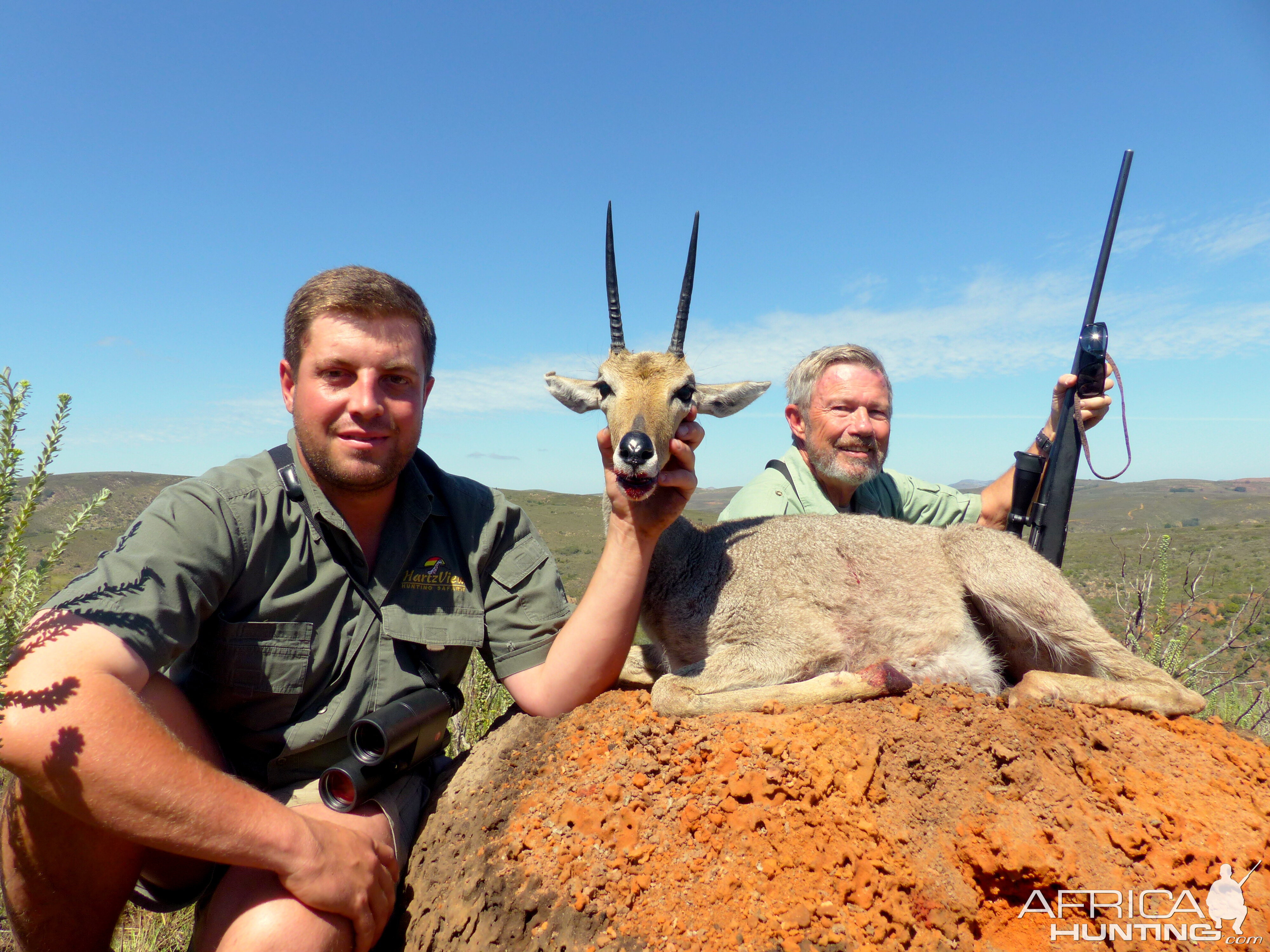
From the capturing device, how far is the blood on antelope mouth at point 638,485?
4.43 meters

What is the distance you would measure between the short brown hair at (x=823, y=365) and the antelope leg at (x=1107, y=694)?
3.45 meters

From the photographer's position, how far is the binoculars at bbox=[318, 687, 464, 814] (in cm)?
387

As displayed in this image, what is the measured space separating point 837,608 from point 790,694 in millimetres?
1039

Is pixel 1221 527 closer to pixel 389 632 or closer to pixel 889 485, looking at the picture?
pixel 889 485

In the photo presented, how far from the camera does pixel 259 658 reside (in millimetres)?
3842

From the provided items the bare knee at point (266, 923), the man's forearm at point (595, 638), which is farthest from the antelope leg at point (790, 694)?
the bare knee at point (266, 923)

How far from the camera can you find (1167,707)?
15.2ft

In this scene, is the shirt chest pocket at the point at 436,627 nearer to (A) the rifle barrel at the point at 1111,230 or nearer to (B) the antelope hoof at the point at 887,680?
(B) the antelope hoof at the point at 887,680

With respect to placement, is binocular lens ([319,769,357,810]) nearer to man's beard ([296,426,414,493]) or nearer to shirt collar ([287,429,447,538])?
shirt collar ([287,429,447,538])

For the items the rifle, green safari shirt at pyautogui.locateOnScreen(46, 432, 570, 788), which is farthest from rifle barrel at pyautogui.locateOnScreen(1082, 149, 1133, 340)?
green safari shirt at pyautogui.locateOnScreen(46, 432, 570, 788)

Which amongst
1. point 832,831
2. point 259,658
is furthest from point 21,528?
point 832,831

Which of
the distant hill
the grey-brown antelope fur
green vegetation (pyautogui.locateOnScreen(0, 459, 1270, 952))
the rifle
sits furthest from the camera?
the distant hill

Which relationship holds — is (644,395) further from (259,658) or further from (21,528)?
(21,528)

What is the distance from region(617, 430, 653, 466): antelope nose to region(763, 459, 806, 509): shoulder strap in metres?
3.16
